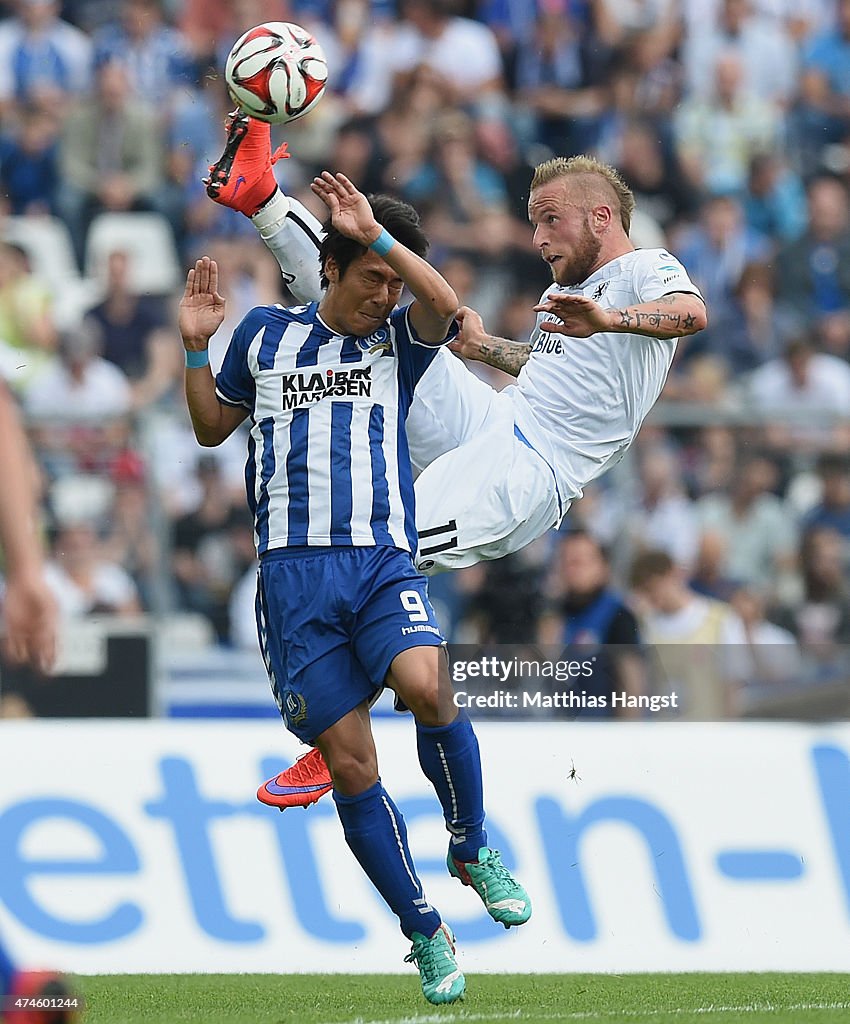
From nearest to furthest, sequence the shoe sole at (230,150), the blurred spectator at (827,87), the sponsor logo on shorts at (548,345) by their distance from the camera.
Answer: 1. the shoe sole at (230,150)
2. the sponsor logo on shorts at (548,345)
3. the blurred spectator at (827,87)

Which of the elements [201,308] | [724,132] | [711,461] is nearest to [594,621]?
[711,461]

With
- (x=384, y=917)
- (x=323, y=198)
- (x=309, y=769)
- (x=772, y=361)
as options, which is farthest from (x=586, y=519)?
(x=323, y=198)

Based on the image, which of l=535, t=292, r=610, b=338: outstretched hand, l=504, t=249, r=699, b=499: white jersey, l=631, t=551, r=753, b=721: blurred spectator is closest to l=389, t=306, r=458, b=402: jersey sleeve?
l=535, t=292, r=610, b=338: outstretched hand

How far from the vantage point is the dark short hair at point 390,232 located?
556cm

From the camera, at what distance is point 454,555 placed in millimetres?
6441

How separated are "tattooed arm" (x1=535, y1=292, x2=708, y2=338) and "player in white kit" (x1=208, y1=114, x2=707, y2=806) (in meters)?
0.25

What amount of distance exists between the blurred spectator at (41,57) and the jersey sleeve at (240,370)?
656 cm

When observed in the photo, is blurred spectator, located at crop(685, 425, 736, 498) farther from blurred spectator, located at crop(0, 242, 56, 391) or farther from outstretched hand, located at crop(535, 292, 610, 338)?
blurred spectator, located at crop(0, 242, 56, 391)

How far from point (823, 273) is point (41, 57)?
17.8 feet

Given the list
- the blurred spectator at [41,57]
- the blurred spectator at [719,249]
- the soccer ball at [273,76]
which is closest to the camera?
the soccer ball at [273,76]

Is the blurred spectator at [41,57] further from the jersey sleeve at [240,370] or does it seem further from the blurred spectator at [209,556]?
the jersey sleeve at [240,370]

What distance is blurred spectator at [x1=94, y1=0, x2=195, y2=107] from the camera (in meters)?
11.6

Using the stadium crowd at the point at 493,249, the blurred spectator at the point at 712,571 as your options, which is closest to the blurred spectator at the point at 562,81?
the stadium crowd at the point at 493,249

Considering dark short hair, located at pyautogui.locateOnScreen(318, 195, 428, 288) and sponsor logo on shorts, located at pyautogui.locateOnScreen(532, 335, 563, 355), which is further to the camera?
sponsor logo on shorts, located at pyautogui.locateOnScreen(532, 335, 563, 355)
